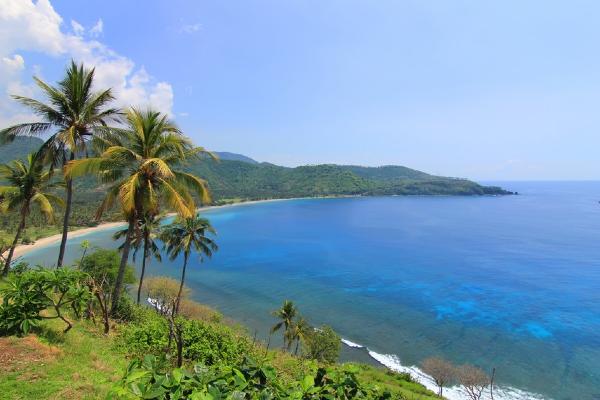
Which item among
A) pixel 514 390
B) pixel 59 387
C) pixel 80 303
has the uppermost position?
pixel 80 303

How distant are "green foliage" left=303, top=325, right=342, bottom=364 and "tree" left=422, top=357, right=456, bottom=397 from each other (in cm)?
860

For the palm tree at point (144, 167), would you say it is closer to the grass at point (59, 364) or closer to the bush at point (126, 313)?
the bush at point (126, 313)

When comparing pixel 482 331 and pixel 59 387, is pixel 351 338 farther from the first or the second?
pixel 59 387

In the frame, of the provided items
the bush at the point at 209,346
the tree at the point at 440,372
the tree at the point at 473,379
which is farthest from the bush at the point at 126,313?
the tree at the point at 473,379

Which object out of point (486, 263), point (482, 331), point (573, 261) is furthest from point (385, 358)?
point (573, 261)

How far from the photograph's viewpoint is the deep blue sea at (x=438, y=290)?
3725 centimetres

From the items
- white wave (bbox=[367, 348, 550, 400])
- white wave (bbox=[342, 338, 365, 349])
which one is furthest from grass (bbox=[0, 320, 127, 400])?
white wave (bbox=[342, 338, 365, 349])

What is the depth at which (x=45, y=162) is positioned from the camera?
17.2 m

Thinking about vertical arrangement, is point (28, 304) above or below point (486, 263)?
above

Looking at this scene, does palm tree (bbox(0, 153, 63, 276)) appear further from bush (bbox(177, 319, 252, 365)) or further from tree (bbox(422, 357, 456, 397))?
tree (bbox(422, 357, 456, 397))

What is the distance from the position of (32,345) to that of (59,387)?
228 cm

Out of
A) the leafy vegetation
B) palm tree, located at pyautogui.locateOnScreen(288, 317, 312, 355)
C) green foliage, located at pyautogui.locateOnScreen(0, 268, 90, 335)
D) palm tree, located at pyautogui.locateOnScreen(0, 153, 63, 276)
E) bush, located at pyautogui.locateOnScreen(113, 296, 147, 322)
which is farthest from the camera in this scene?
palm tree, located at pyautogui.locateOnScreen(288, 317, 312, 355)

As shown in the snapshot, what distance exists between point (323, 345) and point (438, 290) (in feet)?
108

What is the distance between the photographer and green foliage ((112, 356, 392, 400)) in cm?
322
